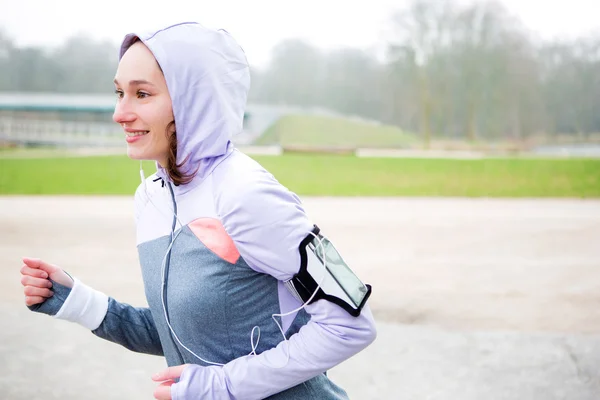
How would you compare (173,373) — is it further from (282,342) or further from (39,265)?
(39,265)

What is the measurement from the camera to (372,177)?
14516 mm

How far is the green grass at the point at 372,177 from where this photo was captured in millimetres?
11766

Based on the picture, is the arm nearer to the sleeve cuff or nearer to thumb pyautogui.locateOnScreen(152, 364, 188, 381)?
the sleeve cuff

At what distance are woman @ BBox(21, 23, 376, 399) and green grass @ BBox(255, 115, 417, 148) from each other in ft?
98.8

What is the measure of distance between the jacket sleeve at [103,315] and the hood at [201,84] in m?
0.35

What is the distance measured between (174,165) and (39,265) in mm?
324

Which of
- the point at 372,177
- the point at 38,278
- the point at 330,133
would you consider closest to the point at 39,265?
the point at 38,278

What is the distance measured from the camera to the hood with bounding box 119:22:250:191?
1.12 meters

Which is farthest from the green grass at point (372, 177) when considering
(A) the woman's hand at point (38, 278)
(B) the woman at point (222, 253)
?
(B) the woman at point (222, 253)

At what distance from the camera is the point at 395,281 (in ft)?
16.2

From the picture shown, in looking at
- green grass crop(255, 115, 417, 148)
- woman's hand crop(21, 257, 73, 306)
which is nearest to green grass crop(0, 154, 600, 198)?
woman's hand crop(21, 257, 73, 306)

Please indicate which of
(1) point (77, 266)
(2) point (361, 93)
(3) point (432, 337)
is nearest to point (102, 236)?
(1) point (77, 266)

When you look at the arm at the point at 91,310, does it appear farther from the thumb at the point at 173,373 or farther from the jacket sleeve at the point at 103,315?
the thumb at the point at 173,373

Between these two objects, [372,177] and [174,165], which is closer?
[174,165]
